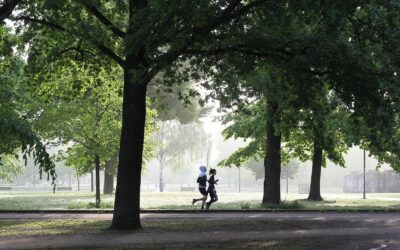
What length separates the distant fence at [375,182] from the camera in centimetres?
7500

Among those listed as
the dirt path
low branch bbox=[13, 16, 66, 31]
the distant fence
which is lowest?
the distant fence

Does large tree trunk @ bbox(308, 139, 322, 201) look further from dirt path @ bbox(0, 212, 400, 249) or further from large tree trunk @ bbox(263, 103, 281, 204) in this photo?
dirt path @ bbox(0, 212, 400, 249)

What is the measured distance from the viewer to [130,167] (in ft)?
39.9

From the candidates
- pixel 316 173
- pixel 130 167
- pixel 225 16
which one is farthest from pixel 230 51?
pixel 316 173

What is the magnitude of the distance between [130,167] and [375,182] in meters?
71.4

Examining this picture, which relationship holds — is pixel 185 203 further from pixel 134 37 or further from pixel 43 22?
pixel 134 37

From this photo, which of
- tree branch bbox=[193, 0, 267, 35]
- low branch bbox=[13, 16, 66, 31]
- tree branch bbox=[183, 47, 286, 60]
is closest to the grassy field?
tree branch bbox=[183, 47, 286, 60]

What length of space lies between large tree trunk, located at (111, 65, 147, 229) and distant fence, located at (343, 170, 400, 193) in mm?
67156

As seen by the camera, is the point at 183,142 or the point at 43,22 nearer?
the point at 43,22

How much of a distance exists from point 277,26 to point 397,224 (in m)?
6.05

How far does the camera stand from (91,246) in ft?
30.4

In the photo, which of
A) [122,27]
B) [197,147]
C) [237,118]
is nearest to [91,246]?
[122,27]

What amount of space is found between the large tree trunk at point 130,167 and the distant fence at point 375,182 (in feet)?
220

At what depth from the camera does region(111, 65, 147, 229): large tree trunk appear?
12.1 meters
